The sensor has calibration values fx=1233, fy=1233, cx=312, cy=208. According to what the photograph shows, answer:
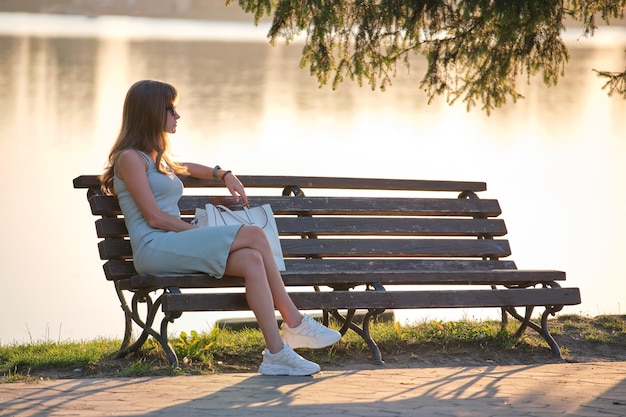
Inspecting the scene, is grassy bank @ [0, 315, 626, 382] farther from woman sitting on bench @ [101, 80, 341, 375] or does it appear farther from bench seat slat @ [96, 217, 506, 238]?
bench seat slat @ [96, 217, 506, 238]

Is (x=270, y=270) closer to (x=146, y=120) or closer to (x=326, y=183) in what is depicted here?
(x=146, y=120)

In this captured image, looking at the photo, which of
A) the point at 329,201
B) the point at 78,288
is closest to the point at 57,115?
the point at 78,288

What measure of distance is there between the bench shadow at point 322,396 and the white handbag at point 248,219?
990 mm

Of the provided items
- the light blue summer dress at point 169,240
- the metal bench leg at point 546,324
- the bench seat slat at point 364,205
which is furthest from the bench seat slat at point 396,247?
the light blue summer dress at point 169,240

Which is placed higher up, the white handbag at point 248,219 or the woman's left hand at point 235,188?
the woman's left hand at point 235,188

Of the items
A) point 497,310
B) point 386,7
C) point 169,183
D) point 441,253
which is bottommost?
point 497,310

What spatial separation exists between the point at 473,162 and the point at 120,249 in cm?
1707

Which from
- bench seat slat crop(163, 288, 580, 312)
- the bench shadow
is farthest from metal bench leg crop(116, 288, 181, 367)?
the bench shadow

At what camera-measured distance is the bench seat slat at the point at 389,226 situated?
26.2 feet

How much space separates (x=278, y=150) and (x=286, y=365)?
1748cm

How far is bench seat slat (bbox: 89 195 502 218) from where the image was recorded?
772 cm

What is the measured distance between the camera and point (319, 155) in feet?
78.3

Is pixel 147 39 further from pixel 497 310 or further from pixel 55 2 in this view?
pixel 497 310

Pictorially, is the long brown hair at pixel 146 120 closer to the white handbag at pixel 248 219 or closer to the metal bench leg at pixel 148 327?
the white handbag at pixel 248 219
